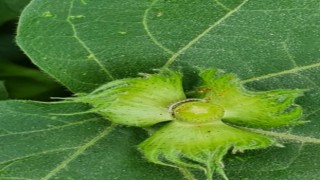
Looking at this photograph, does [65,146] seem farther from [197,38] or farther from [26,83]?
[26,83]

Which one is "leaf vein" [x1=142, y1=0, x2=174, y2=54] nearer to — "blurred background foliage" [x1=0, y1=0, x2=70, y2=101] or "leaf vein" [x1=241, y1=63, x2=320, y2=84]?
"leaf vein" [x1=241, y1=63, x2=320, y2=84]

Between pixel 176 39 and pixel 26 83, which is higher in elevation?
pixel 176 39

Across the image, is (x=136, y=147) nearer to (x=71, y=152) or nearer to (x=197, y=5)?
(x=71, y=152)

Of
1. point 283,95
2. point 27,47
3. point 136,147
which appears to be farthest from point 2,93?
point 283,95

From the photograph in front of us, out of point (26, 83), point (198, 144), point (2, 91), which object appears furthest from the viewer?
point (26, 83)

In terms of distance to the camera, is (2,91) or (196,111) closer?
(196,111)

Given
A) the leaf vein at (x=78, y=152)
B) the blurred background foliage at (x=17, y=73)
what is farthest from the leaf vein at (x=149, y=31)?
the blurred background foliage at (x=17, y=73)

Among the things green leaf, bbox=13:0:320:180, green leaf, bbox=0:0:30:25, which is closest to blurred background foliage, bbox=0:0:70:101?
green leaf, bbox=0:0:30:25

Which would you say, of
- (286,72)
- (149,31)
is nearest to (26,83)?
(149,31)
